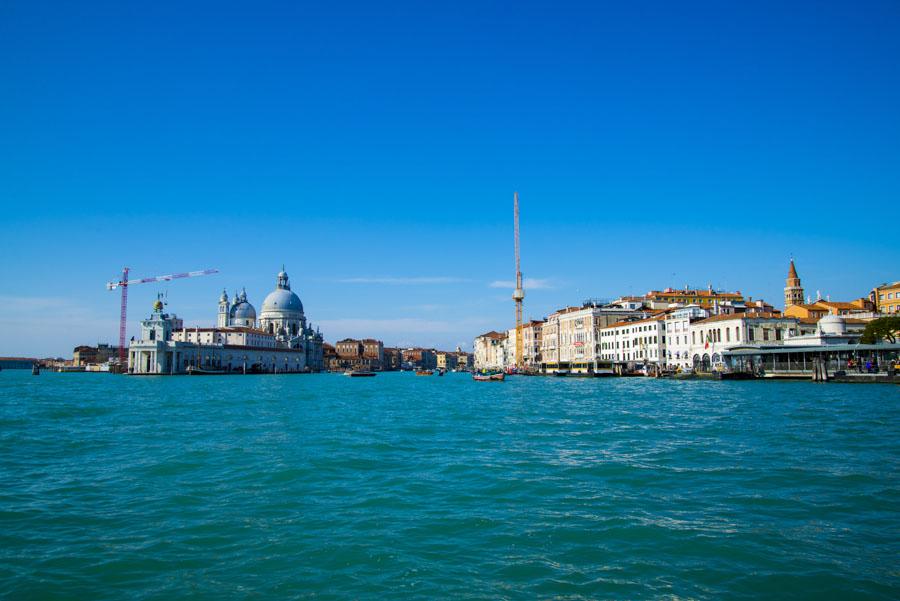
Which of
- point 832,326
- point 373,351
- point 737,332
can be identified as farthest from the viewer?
point 373,351

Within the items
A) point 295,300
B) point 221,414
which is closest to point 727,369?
point 221,414

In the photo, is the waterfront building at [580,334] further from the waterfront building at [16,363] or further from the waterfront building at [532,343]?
the waterfront building at [16,363]

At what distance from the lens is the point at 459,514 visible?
8773mm

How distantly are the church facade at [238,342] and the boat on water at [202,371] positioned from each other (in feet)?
0.52

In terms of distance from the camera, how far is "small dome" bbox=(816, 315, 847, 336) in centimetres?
5041

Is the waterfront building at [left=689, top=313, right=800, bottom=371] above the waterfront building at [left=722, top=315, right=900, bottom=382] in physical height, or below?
above

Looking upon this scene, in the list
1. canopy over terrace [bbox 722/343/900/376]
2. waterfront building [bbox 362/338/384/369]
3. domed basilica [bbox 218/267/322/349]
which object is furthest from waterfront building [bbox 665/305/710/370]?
waterfront building [bbox 362/338/384/369]

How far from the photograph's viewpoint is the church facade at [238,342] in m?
104

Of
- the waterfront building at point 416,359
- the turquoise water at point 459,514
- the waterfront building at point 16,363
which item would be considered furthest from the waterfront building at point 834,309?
the waterfront building at point 16,363

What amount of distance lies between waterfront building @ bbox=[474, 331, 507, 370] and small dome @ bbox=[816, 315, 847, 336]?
6973 cm

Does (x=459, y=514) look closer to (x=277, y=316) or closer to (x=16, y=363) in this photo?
(x=277, y=316)

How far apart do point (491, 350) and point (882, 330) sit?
90.6 metres

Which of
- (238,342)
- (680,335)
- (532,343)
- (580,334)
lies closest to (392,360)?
(238,342)

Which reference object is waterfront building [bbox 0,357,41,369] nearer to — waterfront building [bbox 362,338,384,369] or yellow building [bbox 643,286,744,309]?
waterfront building [bbox 362,338,384,369]
